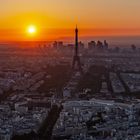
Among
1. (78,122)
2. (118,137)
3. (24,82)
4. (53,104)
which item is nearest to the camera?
(118,137)

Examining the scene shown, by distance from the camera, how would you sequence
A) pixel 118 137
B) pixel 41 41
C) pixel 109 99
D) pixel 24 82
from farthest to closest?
pixel 41 41
pixel 24 82
pixel 109 99
pixel 118 137

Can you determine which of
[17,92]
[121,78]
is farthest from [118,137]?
[121,78]

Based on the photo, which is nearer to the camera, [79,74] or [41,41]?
[79,74]

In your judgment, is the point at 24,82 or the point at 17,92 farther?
the point at 24,82

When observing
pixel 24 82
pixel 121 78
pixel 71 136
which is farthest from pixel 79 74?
pixel 71 136

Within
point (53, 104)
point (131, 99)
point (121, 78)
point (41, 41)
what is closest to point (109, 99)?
point (131, 99)

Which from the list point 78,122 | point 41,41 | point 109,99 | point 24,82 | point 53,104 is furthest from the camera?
point 41,41

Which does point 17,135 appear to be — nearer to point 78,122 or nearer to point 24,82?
point 78,122

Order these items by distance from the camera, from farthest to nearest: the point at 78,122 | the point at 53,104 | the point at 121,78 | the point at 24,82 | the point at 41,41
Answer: the point at 41,41, the point at 121,78, the point at 24,82, the point at 53,104, the point at 78,122

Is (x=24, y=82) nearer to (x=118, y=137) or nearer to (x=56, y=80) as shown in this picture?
(x=56, y=80)
